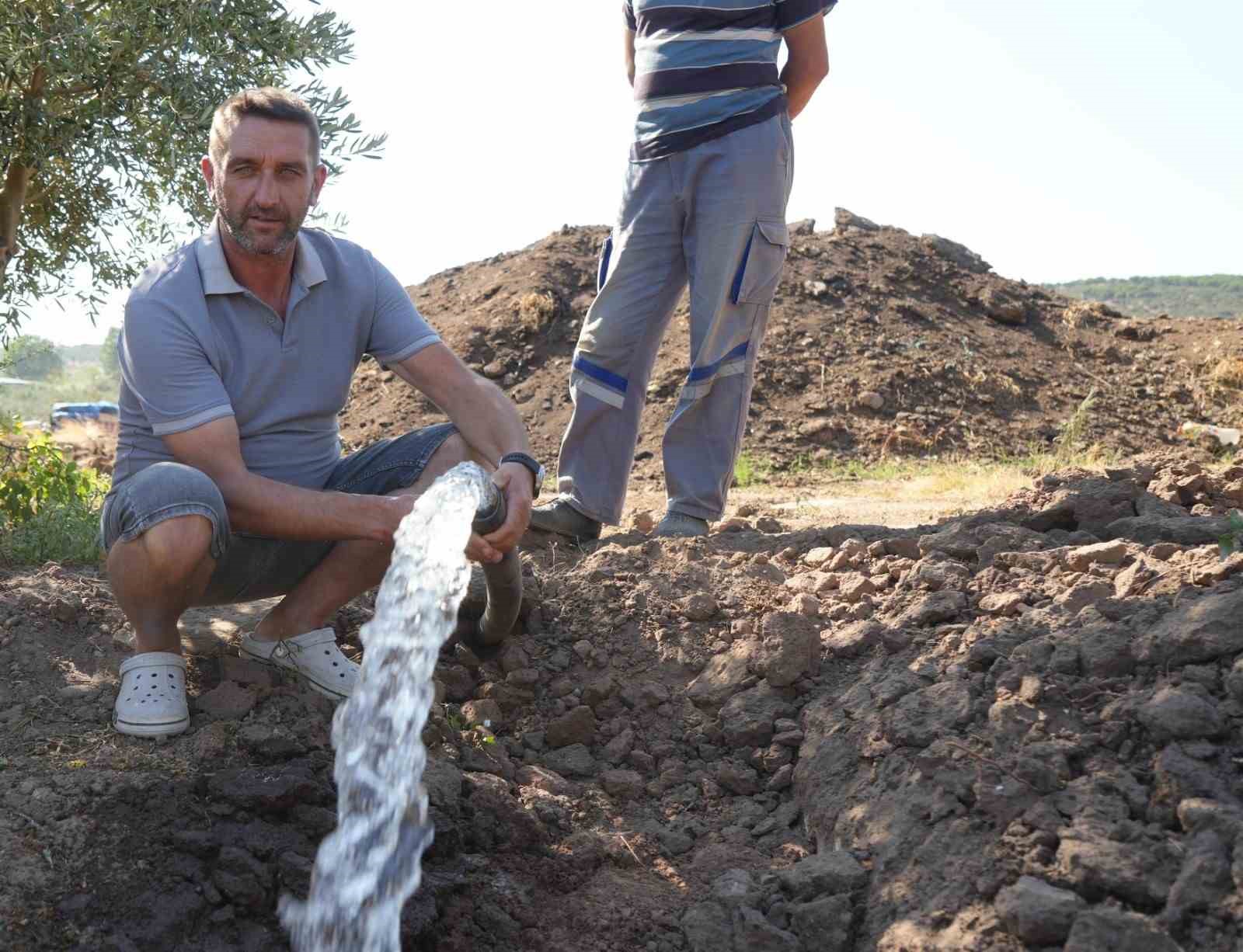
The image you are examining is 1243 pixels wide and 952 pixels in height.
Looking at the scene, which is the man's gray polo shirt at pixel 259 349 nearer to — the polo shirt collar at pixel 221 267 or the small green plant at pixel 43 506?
the polo shirt collar at pixel 221 267

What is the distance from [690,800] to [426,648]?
80 centimetres

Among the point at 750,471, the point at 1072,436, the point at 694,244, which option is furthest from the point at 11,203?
the point at 1072,436

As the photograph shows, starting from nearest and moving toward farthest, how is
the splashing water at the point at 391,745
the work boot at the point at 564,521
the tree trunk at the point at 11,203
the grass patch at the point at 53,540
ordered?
the splashing water at the point at 391,745
the grass patch at the point at 53,540
the work boot at the point at 564,521
the tree trunk at the point at 11,203

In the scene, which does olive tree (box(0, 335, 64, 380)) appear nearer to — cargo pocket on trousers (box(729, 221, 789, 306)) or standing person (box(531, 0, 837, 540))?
standing person (box(531, 0, 837, 540))

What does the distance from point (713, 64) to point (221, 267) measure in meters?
1.99

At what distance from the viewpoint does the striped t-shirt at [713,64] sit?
4418 mm

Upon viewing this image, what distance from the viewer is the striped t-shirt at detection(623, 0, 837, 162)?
442cm

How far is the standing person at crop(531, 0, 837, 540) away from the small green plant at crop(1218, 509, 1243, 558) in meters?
1.80

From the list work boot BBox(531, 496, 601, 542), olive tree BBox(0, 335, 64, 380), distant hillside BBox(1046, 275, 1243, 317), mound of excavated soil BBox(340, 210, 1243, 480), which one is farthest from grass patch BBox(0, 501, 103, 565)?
distant hillside BBox(1046, 275, 1243, 317)

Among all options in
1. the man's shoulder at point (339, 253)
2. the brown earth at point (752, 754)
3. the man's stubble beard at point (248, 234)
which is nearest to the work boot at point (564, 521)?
the brown earth at point (752, 754)

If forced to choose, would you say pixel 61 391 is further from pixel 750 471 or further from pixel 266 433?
pixel 266 433

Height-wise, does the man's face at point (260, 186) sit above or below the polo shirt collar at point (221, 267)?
above

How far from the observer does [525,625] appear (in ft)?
13.1

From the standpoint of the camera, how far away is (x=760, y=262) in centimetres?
452
